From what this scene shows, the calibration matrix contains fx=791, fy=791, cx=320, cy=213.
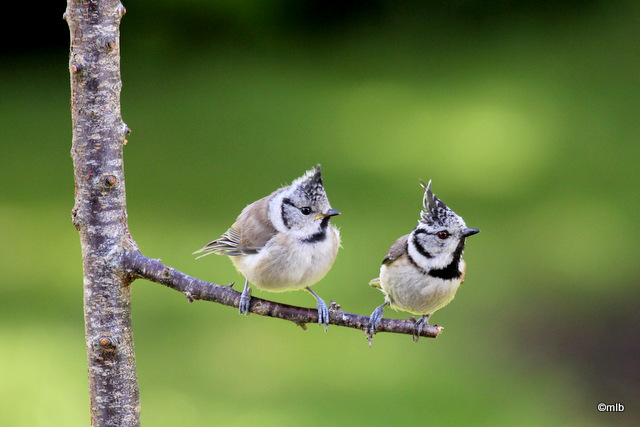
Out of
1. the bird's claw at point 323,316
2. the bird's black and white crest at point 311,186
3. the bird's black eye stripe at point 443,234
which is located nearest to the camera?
the bird's claw at point 323,316

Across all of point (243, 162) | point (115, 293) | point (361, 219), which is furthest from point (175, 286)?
point (243, 162)

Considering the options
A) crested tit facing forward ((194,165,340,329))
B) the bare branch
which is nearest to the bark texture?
the bare branch

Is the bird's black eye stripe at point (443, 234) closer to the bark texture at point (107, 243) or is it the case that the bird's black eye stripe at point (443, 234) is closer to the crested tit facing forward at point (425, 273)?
the crested tit facing forward at point (425, 273)

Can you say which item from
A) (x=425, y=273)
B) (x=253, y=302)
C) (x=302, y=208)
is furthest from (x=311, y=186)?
(x=425, y=273)

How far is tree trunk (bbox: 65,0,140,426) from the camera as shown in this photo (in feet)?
4.25

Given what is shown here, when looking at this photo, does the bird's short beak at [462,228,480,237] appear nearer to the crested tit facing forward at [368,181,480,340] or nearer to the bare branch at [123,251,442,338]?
the crested tit facing forward at [368,181,480,340]

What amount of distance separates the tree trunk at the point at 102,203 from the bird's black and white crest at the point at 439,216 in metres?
0.52

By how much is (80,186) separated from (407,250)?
68 centimetres

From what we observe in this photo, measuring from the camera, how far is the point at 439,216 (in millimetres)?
1431

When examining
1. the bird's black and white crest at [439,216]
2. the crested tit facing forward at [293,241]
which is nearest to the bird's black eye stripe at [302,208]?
the crested tit facing forward at [293,241]

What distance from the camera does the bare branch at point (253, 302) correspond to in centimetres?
126

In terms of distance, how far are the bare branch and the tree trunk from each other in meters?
0.05

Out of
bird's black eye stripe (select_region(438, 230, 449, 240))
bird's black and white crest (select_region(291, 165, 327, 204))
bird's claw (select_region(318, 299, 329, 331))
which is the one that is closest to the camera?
bird's claw (select_region(318, 299, 329, 331))

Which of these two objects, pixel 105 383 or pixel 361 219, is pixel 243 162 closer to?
pixel 361 219
